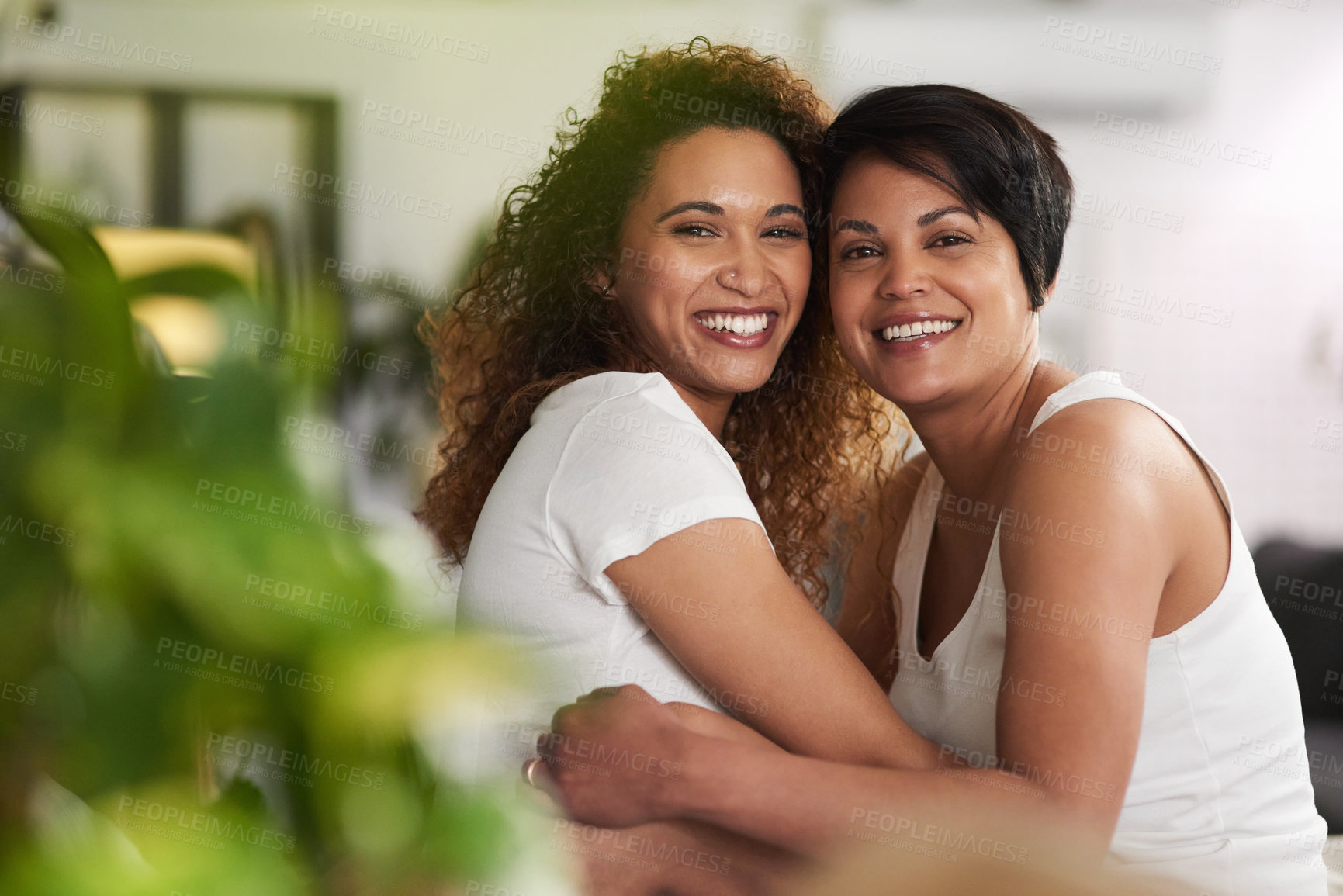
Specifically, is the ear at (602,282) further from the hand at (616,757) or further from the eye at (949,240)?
the hand at (616,757)

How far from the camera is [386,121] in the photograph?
3.80 m

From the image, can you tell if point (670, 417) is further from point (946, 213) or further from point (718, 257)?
point (946, 213)

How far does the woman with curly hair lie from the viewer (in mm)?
1104

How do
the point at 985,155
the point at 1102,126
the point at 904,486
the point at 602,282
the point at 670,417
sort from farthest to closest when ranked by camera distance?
the point at 1102,126 < the point at 904,486 < the point at 602,282 < the point at 985,155 < the point at 670,417

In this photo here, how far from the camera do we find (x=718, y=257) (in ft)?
4.65

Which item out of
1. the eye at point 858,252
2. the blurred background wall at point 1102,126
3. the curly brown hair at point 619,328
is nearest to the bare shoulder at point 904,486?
the curly brown hair at point 619,328

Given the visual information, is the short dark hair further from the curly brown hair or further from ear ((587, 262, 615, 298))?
ear ((587, 262, 615, 298))

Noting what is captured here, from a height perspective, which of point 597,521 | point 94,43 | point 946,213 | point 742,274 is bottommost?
point 597,521

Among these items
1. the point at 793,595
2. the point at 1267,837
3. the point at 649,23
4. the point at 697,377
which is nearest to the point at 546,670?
the point at 793,595

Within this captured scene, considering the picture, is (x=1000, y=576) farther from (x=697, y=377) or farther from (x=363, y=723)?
(x=363, y=723)

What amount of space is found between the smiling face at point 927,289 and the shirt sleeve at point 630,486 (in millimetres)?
364

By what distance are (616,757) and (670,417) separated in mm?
387

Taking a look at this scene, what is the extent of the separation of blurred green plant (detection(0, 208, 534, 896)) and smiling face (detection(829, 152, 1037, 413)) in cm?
119

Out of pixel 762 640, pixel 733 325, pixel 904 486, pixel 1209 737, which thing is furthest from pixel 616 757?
pixel 904 486
